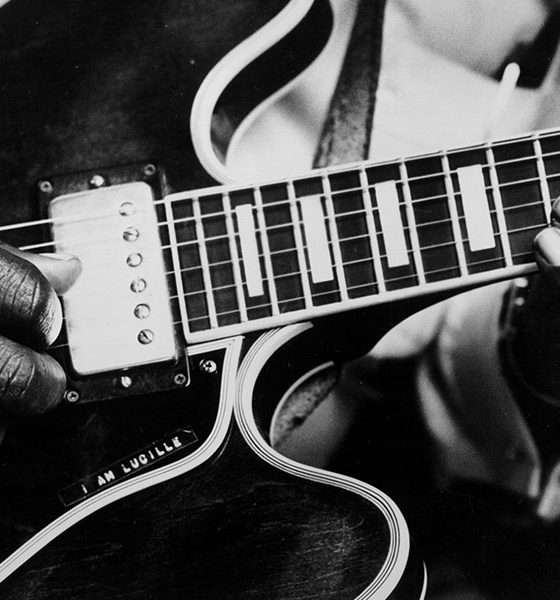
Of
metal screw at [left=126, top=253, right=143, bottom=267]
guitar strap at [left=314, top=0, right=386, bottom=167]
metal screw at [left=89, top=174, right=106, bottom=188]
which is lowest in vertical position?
metal screw at [left=126, top=253, right=143, bottom=267]

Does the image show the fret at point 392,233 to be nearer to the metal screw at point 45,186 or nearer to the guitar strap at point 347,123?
the guitar strap at point 347,123

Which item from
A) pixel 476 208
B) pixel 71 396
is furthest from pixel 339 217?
pixel 71 396

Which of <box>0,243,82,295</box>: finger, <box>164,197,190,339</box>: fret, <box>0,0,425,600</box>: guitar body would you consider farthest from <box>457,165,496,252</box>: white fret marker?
<box>0,243,82,295</box>: finger

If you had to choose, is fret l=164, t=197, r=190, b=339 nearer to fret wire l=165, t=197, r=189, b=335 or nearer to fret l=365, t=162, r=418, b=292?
fret wire l=165, t=197, r=189, b=335

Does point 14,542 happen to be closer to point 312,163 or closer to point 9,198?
point 9,198

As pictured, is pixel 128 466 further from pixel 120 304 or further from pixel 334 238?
pixel 334 238

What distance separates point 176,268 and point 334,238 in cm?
17

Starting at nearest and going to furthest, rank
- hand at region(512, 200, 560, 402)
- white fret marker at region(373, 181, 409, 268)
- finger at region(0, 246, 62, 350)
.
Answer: finger at region(0, 246, 62, 350) → white fret marker at region(373, 181, 409, 268) → hand at region(512, 200, 560, 402)

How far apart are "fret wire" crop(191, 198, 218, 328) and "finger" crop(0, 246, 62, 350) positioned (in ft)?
0.52

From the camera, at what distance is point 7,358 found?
1.96ft

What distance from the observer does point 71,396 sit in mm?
708

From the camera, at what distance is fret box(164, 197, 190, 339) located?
27.5 inches

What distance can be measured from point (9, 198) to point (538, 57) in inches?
26.2

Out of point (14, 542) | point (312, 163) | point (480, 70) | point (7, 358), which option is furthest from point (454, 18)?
point (14, 542)
